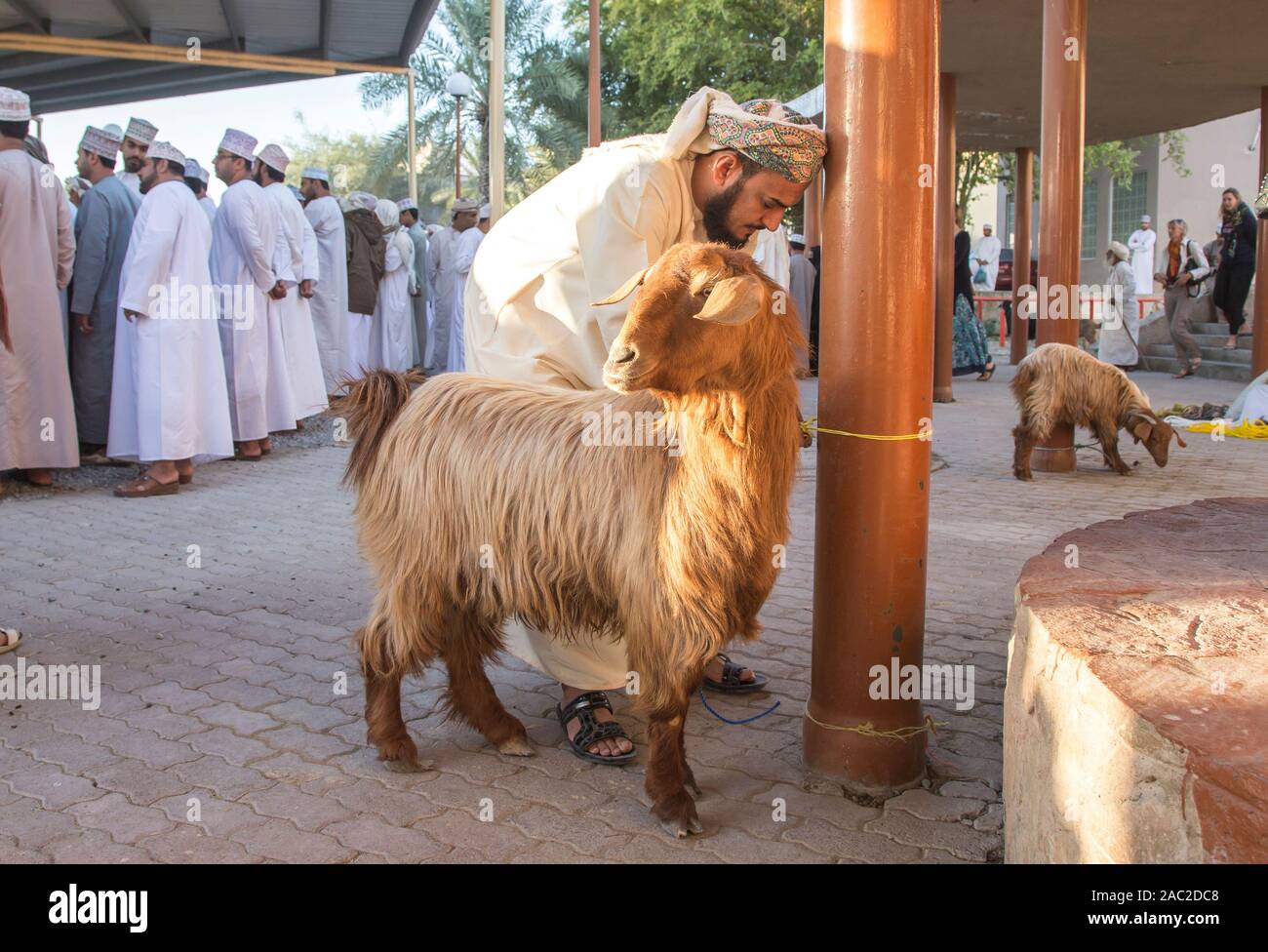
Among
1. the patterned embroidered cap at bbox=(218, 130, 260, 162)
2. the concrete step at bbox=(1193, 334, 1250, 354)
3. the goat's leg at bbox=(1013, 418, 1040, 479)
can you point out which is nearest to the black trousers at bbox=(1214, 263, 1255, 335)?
the concrete step at bbox=(1193, 334, 1250, 354)

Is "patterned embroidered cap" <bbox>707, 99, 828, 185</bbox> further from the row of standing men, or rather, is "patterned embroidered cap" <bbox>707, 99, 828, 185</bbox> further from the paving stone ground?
the row of standing men

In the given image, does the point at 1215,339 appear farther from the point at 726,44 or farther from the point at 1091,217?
the point at 1091,217

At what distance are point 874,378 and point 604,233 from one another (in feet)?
3.36

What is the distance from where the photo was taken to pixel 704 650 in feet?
10.4

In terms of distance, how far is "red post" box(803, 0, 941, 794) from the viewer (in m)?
3.34

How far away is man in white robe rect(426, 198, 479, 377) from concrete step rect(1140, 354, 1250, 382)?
1175cm

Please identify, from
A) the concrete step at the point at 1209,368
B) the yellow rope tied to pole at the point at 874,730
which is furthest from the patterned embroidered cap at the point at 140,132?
the concrete step at the point at 1209,368

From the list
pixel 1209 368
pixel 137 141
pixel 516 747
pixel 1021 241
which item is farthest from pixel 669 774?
pixel 1021 241

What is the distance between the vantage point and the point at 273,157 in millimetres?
10773

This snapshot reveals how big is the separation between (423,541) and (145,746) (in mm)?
1281

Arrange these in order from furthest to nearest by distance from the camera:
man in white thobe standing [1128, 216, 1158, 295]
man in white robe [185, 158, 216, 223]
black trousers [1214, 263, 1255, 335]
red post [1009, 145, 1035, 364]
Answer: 1. man in white thobe standing [1128, 216, 1158, 295]
2. red post [1009, 145, 1035, 364]
3. black trousers [1214, 263, 1255, 335]
4. man in white robe [185, 158, 216, 223]

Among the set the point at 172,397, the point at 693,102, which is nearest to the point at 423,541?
the point at 693,102

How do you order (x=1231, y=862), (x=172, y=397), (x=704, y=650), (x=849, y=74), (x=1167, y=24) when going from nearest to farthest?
(x=1231, y=862) < (x=704, y=650) < (x=849, y=74) < (x=172, y=397) < (x=1167, y=24)
